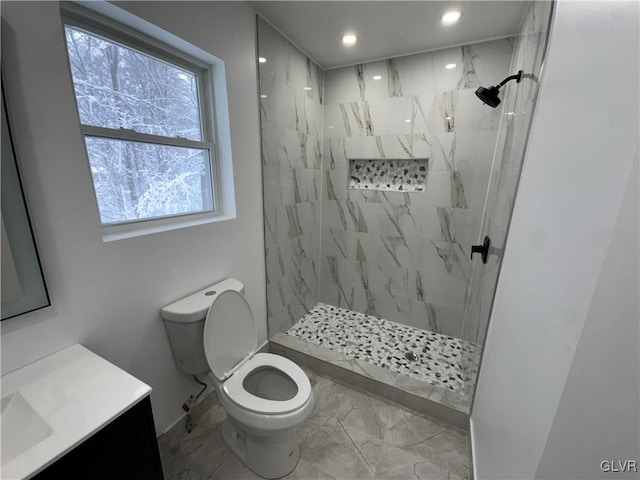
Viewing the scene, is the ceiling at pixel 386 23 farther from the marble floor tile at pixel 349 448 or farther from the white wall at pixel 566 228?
the marble floor tile at pixel 349 448

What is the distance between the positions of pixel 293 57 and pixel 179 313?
6.34ft

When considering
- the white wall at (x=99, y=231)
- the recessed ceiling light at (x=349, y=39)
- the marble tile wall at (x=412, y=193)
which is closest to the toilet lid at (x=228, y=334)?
the white wall at (x=99, y=231)

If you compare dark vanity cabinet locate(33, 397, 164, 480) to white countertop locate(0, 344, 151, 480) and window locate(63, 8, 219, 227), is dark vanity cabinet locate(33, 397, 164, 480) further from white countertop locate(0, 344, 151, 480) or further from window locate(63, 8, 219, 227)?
window locate(63, 8, 219, 227)

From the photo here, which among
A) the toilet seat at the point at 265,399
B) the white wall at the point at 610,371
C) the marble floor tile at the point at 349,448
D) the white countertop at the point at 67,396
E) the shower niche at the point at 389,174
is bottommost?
the marble floor tile at the point at 349,448

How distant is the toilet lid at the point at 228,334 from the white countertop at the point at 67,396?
466 millimetres

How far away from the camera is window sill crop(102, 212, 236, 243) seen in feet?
3.80

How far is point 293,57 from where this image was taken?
1.97 m

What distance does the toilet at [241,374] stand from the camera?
1.20 meters

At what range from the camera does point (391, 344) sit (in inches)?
87.7

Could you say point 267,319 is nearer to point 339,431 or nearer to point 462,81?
point 339,431

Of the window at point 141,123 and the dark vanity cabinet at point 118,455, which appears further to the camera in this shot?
the window at point 141,123

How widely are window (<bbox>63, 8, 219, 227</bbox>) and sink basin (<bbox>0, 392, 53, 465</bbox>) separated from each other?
68 centimetres

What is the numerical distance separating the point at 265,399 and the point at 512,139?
1.86 m

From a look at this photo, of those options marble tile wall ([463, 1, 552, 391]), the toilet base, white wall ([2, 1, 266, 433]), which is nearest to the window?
white wall ([2, 1, 266, 433])
